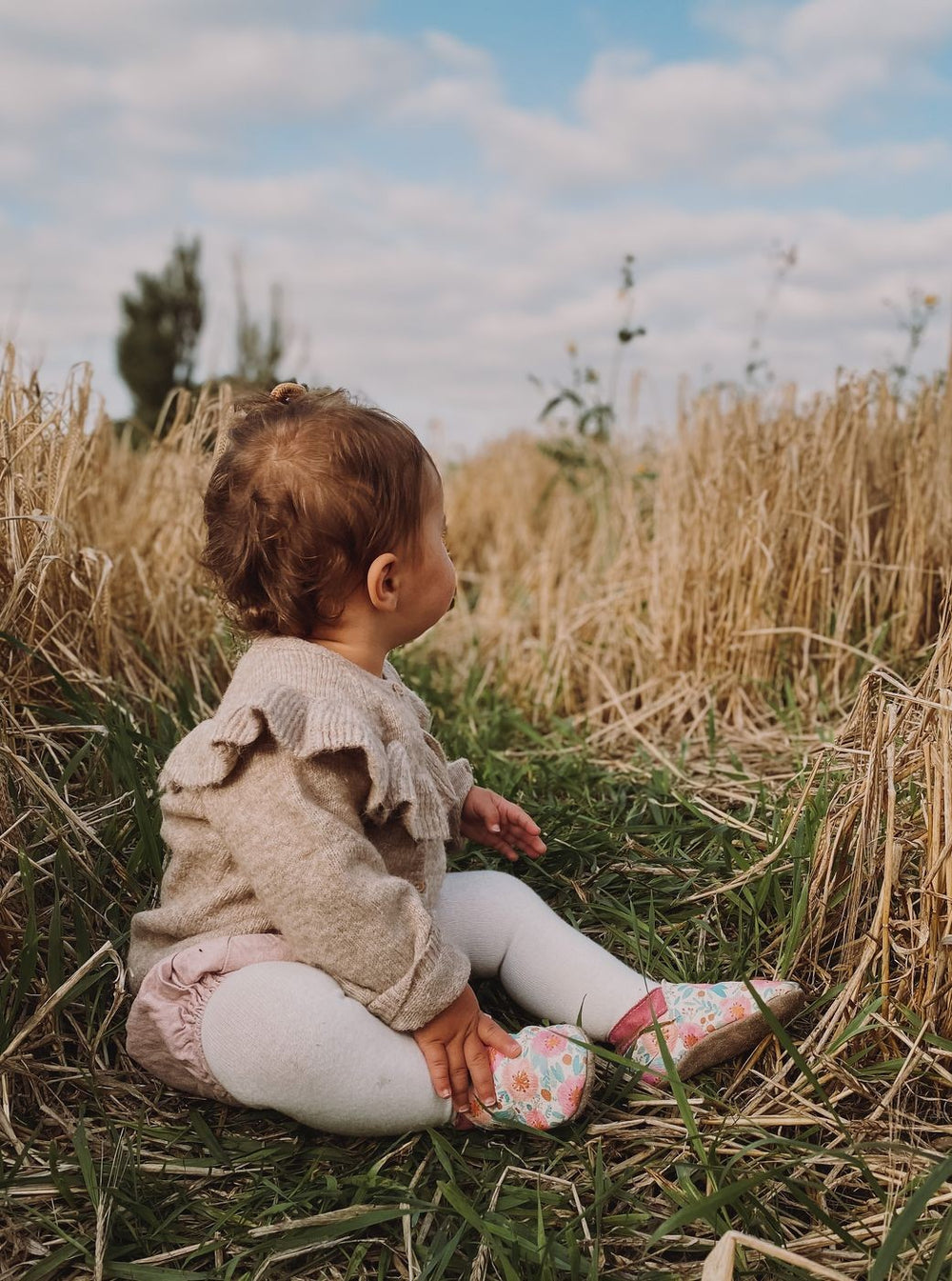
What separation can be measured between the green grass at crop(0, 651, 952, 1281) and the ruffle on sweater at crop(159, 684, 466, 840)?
0.37 m

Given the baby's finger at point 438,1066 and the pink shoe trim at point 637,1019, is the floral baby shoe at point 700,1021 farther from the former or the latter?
the baby's finger at point 438,1066

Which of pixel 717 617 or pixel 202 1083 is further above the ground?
pixel 717 617

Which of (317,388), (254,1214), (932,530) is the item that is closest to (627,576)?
(932,530)

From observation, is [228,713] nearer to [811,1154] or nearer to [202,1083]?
[202,1083]

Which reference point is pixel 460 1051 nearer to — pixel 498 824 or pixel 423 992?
pixel 423 992

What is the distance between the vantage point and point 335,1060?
4.42ft

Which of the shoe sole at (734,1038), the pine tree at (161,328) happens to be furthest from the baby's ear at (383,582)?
the pine tree at (161,328)

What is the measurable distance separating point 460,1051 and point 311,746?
1.48ft

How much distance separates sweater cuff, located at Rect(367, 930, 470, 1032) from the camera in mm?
1359

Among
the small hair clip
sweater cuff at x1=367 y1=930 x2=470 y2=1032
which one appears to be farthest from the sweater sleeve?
the small hair clip

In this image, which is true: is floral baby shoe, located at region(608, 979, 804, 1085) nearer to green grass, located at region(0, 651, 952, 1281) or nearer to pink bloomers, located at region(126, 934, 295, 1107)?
green grass, located at region(0, 651, 952, 1281)

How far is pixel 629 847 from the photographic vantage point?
215 cm

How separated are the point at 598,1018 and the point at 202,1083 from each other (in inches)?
22.5

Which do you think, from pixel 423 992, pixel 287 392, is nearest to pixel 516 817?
pixel 423 992
